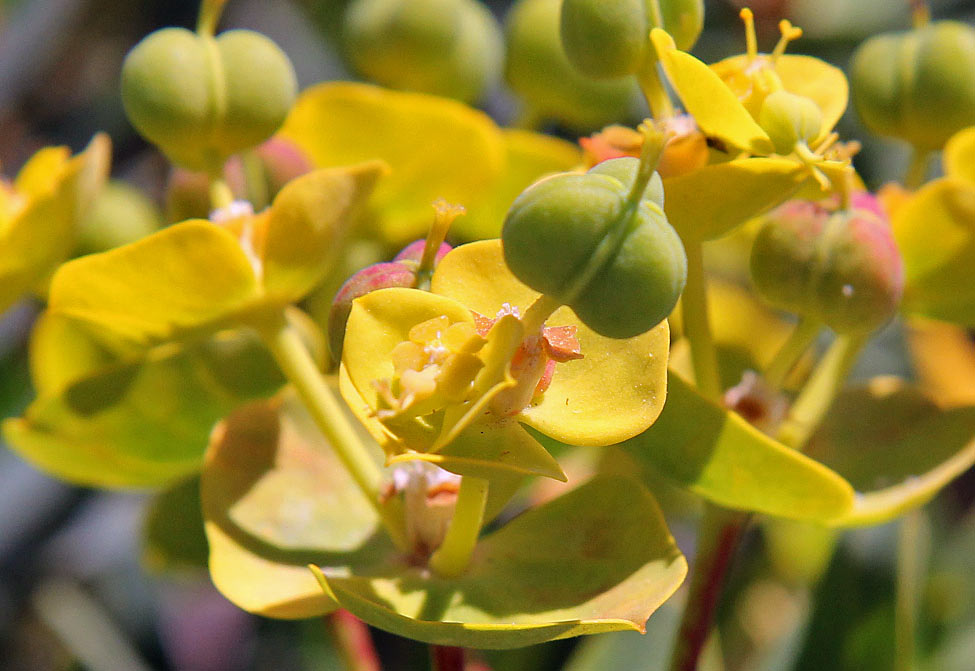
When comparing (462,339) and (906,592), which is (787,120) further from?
(906,592)

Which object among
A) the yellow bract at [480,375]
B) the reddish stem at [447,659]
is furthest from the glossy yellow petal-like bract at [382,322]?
the reddish stem at [447,659]

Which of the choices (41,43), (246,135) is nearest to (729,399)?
A: (246,135)

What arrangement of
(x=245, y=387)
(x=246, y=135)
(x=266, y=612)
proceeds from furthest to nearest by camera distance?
(x=245, y=387) < (x=246, y=135) < (x=266, y=612)

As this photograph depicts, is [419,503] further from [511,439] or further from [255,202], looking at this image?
[255,202]

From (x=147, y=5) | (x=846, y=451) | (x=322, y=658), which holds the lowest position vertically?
(x=322, y=658)

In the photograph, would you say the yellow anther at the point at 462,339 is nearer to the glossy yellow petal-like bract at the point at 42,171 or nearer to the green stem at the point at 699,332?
the green stem at the point at 699,332
